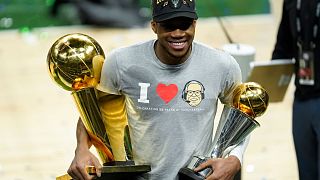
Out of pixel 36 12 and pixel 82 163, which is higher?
→ pixel 82 163

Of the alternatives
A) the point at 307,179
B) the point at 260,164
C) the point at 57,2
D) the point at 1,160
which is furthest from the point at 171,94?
the point at 57,2

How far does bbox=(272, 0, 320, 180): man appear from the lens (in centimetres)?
425

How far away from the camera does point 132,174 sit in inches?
117

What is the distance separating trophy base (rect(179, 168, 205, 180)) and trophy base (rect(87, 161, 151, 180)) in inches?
5.0

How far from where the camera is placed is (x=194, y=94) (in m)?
2.91

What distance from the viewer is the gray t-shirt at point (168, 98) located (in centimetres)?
292

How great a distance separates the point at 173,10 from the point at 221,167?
1.97ft

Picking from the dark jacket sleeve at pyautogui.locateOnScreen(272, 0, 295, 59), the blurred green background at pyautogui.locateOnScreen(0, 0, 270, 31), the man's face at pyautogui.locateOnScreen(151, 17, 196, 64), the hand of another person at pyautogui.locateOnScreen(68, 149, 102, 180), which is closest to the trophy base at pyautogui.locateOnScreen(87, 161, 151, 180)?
the hand of another person at pyautogui.locateOnScreen(68, 149, 102, 180)

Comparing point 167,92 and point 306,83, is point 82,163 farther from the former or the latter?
point 306,83

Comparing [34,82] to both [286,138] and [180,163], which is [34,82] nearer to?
[286,138]

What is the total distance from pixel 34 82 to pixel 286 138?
3.21 m

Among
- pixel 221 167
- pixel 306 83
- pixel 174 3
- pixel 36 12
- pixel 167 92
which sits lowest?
pixel 36 12

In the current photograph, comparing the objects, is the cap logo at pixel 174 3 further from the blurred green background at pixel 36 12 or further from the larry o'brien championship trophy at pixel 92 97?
the blurred green background at pixel 36 12

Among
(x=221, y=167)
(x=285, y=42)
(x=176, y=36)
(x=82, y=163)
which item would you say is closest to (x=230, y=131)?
(x=221, y=167)
